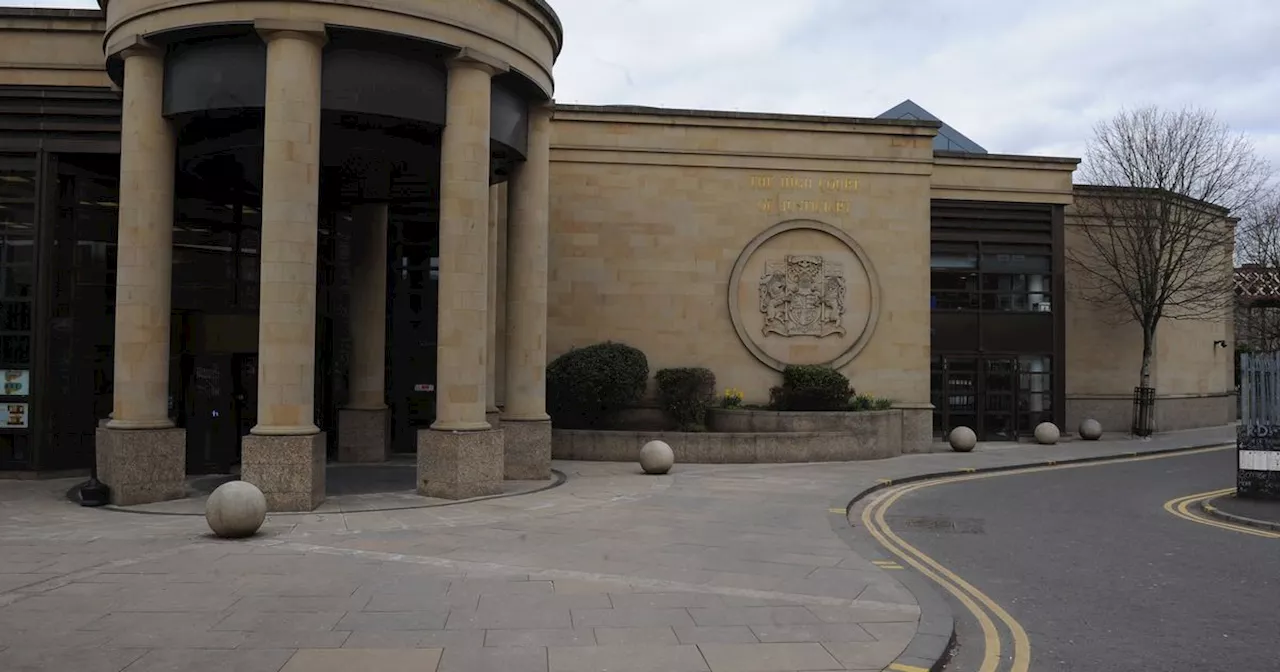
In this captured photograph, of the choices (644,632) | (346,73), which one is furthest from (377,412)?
(644,632)

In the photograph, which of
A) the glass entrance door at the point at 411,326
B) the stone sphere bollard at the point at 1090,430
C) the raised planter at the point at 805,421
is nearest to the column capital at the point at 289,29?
the glass entrance door at the point at 411,326

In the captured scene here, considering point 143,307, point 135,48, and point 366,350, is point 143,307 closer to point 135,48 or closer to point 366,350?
point 135,48

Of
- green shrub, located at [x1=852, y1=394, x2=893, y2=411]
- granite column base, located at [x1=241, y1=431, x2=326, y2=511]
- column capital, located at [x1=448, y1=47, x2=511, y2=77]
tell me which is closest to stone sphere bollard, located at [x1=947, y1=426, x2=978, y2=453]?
green shrub, located at [x1=852, y1=394, x2=893, y2=411]

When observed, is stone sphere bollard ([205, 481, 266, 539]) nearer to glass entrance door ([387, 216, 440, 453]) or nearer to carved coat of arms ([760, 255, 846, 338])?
glass entrance door ([387, 216, 440, 453])

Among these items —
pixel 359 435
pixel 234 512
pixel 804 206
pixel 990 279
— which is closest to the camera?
pixel 234 512

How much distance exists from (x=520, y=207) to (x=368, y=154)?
9.83 feet

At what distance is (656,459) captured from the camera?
59.9ft

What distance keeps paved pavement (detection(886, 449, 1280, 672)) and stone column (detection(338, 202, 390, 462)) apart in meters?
11.5

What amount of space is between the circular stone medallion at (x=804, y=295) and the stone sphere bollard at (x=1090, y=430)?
9.48 m

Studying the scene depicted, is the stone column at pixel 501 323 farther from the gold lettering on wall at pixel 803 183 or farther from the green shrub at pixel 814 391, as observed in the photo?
the green shrub at pixel 814 391

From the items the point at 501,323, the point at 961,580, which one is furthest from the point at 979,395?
the point at 961,580

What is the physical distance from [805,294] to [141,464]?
54.8 ft

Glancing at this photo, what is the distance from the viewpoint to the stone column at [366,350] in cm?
2019

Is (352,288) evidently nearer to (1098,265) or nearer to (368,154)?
(368,154)
